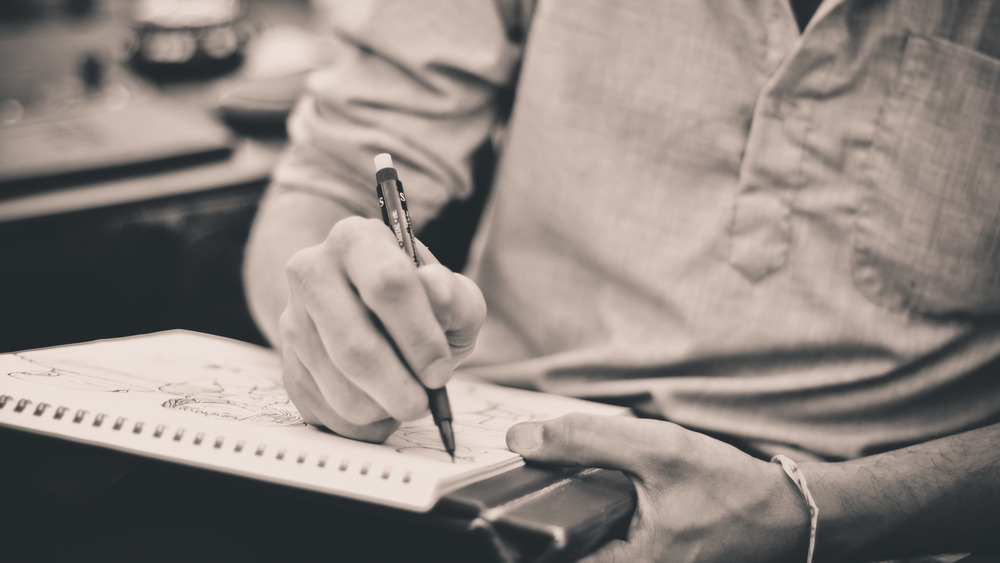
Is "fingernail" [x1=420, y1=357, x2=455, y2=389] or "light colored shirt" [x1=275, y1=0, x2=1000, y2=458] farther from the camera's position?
"light colored shirt" [x1=275, y1=0, x2=1000, y2=458]

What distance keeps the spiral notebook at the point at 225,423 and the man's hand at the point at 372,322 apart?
3cm

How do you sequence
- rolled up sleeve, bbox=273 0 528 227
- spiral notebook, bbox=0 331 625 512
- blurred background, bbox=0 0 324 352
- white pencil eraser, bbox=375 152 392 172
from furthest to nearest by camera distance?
blurred background, bbox=0 0 324 352, rolled up sleeve, bbox=273 0 528 227, white pencil eraser, bbox=375 152 392 172, spiral notebook, bbox=0 331 625 512

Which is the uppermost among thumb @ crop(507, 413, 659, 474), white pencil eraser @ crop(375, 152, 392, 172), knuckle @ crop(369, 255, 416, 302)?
white pencil eraser @ crop(375, 152, 392, 172)

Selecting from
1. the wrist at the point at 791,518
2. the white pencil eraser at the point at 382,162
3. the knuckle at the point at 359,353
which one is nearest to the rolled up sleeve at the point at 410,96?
the white pencil eraser at the point at 382,162

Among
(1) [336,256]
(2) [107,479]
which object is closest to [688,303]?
(1) [336,256]

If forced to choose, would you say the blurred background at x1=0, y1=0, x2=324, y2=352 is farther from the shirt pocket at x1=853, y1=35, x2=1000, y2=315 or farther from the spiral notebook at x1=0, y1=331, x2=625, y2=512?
the shirt pocket at x1=853, y1=35, x2=1000, y2=315

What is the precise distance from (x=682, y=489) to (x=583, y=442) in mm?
94

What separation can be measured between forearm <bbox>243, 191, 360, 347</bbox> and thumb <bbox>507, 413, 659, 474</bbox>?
0.30 metres

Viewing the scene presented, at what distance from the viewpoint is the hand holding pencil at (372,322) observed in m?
0.40

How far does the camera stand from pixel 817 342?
58 cm

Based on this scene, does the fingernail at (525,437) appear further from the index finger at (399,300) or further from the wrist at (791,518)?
the wrist at (791,518)

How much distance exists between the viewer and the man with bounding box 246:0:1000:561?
0.53m

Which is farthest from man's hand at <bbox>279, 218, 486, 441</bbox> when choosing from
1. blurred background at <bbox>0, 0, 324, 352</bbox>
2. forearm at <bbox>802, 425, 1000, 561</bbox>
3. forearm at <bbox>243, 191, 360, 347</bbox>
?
blurred background at <bbox>0, 0, 324, 352</bbox>

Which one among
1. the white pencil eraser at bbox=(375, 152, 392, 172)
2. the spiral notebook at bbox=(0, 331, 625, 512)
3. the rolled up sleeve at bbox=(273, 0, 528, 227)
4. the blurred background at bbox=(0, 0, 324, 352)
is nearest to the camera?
the spiral notebook at bbox=(0, 331, 625, 512)
